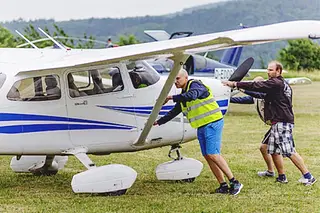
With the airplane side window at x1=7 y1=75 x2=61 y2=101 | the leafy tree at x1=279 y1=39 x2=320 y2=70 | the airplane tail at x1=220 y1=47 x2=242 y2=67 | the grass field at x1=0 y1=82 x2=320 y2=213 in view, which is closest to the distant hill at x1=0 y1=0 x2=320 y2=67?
the leafy tree at x1=279 y1=39 x2=320 y2=70

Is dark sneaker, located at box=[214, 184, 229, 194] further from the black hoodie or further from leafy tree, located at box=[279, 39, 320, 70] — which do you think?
leafy tree, located at box=[279, 39, 320, 70]

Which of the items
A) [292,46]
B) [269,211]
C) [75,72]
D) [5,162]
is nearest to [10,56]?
[75,72]

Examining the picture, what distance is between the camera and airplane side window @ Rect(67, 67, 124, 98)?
866 centimetres

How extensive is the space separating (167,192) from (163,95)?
127 cm

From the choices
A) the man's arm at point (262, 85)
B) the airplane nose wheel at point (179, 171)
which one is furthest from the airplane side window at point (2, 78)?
the man's arm at point (262, 85)

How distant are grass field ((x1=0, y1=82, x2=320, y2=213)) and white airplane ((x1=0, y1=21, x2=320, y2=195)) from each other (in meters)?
0.43

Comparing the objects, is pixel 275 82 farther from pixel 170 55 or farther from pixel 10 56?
pixel 10 56

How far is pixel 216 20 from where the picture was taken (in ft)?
260

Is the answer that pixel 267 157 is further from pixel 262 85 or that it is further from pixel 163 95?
pixel 163 95

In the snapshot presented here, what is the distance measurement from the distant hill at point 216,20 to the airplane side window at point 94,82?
64.9 meters

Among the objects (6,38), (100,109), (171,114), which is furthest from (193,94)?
(6,38)

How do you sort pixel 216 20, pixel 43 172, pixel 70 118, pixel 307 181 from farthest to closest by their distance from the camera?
pixel 216 20, pixel 43 172, pixel 307 181, pixel 70 118

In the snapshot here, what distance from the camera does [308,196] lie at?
850 centimetres

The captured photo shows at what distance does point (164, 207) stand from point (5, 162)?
431 centimetres
